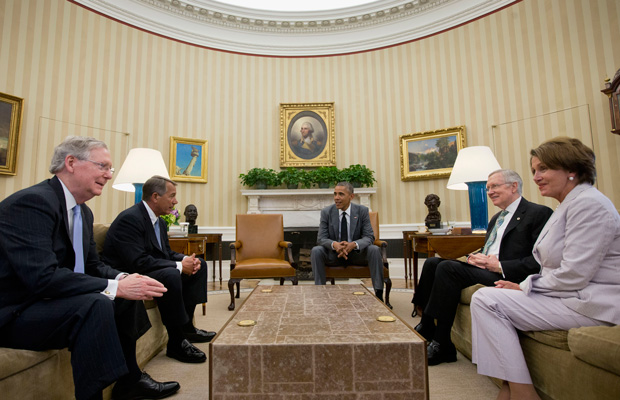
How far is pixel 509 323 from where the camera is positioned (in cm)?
164

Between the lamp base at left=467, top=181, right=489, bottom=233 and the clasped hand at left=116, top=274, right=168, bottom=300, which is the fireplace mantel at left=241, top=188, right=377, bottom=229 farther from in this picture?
the clasped hand at left=116, top=274, right=168, bottom=300

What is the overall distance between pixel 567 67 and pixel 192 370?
6398mm

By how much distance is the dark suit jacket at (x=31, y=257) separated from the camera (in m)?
1.33

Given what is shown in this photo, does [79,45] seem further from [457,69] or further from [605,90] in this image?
[605,90]

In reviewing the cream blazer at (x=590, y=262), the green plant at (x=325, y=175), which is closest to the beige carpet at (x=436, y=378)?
the cream blazer at (x=590, y=262)

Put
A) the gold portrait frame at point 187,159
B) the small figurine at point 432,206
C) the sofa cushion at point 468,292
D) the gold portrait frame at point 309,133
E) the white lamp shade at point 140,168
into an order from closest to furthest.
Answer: the sofa cushion at point 468,292 → the white lamp shade at point 140,168 → the small figurine at point 432,206 → the gold portrait frame at point 187,159 → the gold portrait frame at point 309,133

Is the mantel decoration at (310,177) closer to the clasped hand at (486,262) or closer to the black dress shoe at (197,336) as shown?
the black dress shoe at (197,336)

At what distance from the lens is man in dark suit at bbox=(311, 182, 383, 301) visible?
3.55 metres

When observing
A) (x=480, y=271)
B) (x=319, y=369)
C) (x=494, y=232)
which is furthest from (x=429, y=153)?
(x=319, y=369)

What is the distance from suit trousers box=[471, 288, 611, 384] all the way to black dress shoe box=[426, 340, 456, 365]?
0.57 metres

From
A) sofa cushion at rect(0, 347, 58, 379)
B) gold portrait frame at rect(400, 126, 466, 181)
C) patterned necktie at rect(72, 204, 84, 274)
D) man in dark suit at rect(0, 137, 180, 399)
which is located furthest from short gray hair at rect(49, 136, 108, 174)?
gold portrait frame at rect(400, 126, 466, 181)

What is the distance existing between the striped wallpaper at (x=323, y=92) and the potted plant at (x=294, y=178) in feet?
1.88

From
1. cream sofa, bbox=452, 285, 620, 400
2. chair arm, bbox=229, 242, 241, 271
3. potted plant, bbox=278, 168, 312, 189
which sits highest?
potted plant, bbox=278, 168, 312, 189

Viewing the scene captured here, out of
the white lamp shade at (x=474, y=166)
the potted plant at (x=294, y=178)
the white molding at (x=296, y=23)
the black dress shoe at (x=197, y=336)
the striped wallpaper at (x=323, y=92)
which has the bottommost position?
the black dress shoe at (x=197, y=336)
